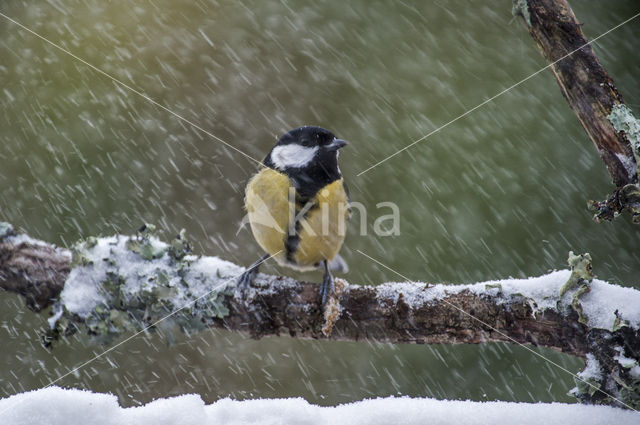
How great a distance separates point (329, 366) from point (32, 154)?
6.27ft

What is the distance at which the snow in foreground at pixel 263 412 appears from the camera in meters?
1.14

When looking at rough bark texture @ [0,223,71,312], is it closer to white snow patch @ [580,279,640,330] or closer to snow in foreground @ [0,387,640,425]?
snow in foreground @ [0,387,640,425]

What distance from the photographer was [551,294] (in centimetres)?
165

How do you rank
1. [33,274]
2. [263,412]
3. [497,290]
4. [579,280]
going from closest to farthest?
[263,412] < [579,280] < [497,290] < [33,274]

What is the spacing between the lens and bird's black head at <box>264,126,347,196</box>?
2.41 m

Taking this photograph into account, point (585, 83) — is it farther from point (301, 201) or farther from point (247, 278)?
point (247, 278)

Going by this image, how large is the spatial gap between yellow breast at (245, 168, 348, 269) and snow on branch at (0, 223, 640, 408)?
14.9 inches

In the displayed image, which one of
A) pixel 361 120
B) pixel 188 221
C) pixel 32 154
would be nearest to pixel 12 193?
pixel 32 154

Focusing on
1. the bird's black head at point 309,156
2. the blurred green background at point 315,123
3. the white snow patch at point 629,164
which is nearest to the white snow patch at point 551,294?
the white snow patch at point 629,164

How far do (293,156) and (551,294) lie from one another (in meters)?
1.23

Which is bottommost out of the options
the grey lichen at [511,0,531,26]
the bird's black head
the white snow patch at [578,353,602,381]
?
the white snow patch at [578,353,602,381]

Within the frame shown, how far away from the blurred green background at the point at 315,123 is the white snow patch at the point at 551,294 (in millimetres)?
972

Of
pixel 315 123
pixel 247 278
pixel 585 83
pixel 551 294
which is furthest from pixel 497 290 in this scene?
pixel 315 123

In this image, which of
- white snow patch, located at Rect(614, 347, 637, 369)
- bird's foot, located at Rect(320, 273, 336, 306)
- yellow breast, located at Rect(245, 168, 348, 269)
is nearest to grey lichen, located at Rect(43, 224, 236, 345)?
bird's foot, located at Rect(320, 273, 336, 306)
